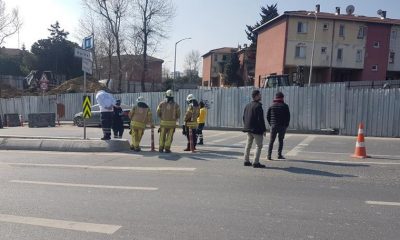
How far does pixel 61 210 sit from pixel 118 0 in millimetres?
48777

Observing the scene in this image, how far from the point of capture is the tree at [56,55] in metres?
63.3

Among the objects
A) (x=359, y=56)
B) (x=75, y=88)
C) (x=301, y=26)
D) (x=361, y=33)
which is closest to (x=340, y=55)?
(x=359, y=56)

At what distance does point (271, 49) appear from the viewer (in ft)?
184

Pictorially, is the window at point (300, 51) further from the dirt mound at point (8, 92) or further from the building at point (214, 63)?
the building at point (214, 63)

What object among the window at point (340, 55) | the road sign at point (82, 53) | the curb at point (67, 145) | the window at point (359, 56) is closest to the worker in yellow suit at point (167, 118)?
the curb at point (67, 145)

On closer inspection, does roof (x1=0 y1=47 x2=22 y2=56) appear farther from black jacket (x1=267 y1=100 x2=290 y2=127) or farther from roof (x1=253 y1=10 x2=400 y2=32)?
black jacket (x1=267 y1=100 x2=290 y2=127)

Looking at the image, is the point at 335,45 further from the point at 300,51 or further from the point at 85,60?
the point at 85,60

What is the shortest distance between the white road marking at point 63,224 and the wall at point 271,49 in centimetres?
4810

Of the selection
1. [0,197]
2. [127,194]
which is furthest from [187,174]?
[0,197]

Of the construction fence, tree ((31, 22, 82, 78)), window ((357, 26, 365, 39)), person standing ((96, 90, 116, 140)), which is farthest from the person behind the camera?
tree ((31, 22, 82, 78))

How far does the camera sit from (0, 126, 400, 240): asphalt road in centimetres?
524

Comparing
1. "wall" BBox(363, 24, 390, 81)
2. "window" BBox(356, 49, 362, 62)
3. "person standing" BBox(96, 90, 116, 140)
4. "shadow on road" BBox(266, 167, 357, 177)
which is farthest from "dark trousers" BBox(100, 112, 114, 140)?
"wall" BBox(363, 24, 390, 81)

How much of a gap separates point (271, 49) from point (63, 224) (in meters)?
53.0

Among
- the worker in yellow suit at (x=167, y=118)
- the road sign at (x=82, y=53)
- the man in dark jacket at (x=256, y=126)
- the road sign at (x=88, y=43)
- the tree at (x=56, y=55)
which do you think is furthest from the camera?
the tree at (x=56, y=55)
